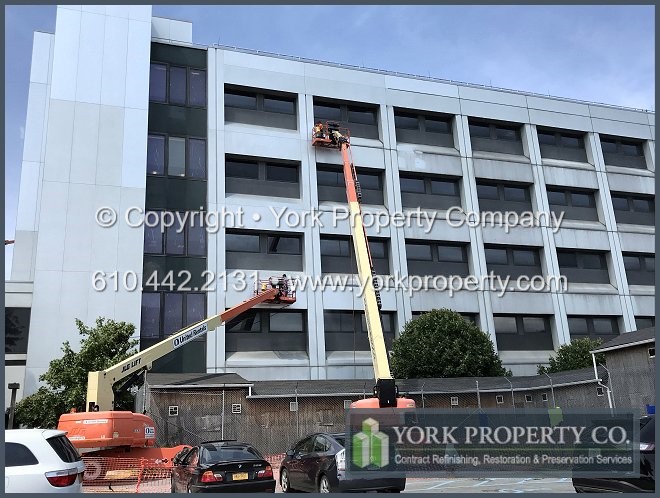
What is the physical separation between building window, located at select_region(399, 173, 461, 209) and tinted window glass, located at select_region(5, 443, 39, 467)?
29.3m

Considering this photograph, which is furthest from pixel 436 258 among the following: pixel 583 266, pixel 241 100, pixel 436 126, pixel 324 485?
pixel 324 485

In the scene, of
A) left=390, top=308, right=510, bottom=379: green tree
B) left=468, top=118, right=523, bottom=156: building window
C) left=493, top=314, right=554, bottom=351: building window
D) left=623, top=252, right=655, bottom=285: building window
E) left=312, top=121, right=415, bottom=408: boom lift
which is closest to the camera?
left=312, top=121, right=415, bottom=408: boom lift

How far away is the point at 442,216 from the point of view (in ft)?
119

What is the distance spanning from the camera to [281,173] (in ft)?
112

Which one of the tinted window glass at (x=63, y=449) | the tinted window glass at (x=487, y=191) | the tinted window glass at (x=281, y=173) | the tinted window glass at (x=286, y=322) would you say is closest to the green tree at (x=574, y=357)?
the tinted window glass at (x=487, y=191)

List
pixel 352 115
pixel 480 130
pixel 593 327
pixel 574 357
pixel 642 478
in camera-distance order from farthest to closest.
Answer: pixel 480 130 → pixel 593 327 → pixel 352 115 → pixel 574 357 → pixel 642 478

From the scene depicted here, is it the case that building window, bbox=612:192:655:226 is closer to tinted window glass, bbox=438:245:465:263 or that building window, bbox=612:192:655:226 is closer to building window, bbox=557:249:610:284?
building window, bbox=557:249:610:284

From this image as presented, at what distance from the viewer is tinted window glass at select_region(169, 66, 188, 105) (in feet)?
107

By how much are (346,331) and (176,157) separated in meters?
13.6

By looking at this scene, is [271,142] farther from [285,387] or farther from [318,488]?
[318,488]

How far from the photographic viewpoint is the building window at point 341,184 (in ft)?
113

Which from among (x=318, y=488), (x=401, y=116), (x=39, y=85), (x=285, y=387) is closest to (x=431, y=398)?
(x=285, y=387)

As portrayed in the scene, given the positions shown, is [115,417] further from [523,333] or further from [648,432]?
[523,333]

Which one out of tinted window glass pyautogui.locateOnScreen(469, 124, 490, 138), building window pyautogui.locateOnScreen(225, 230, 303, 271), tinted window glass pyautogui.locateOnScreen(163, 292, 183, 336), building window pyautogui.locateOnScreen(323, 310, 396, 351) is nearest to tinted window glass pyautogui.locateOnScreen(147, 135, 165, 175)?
building window pyautogui.locateOnScreen(225, 230, 303, 271)
